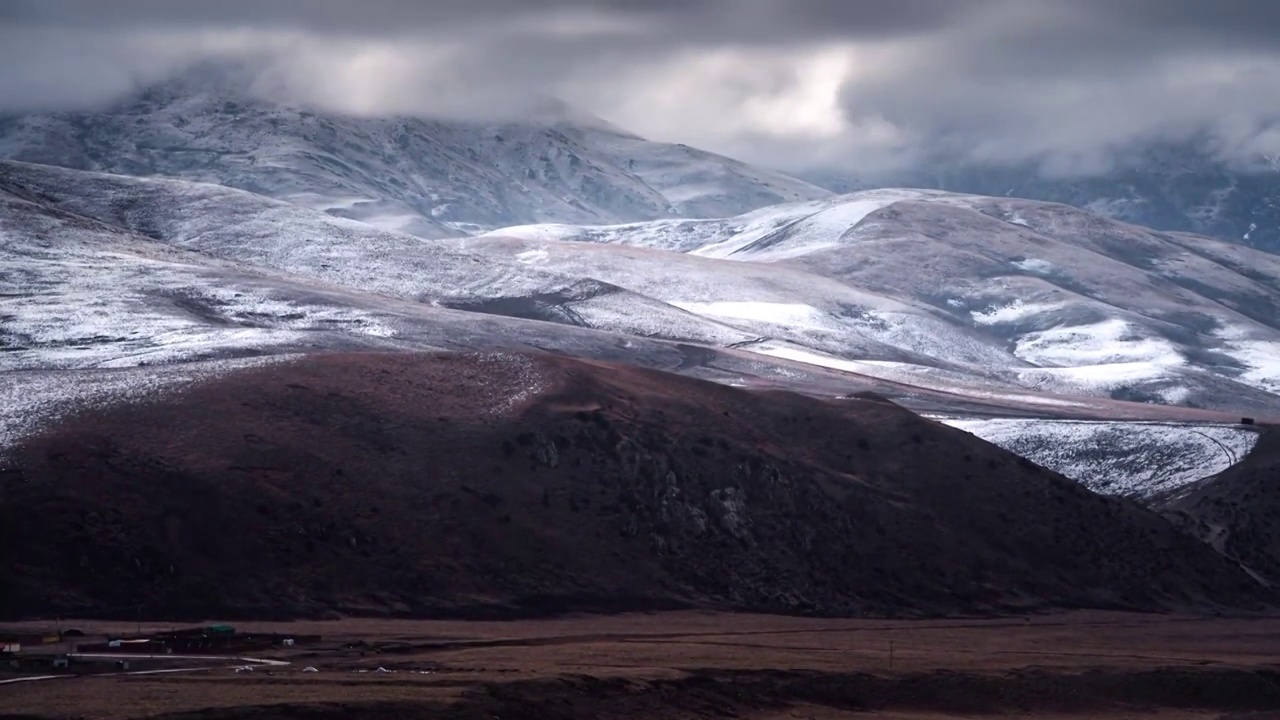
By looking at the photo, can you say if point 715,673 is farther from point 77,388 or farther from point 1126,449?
point 1126,449

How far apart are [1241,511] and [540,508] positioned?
5809 centimetres

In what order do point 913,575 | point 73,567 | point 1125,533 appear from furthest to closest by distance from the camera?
point 1125,533 → point 913,575 → point 73,567

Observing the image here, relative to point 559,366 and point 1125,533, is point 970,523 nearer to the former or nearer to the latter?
point 1125,533

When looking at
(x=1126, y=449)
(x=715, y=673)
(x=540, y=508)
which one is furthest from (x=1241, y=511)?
(x=715, y=673)

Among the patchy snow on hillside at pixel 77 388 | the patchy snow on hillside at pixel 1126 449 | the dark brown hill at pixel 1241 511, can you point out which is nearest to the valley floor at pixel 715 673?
the dark brown hill at pixel 1241 511

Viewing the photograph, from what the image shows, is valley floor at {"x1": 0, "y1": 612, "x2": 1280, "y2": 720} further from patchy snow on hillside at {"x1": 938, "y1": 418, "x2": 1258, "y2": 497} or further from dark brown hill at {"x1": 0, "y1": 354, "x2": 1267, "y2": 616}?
patchy snow on hillside at {"x1": 938, "y1": 418, "x2": 1258, "y2": 497}

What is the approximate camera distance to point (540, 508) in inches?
4331

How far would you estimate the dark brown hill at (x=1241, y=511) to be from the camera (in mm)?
130750

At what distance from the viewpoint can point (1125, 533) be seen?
124188 millimetres

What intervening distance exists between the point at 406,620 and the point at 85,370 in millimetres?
45582

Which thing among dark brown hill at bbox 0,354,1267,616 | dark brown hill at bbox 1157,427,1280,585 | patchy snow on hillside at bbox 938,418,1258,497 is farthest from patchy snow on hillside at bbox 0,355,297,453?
dark brown hill at bbox 1157,427,1280,585

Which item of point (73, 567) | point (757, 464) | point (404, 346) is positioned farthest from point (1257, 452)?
point (73, 567)

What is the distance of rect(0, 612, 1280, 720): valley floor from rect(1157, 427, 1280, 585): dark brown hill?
69.3 ft

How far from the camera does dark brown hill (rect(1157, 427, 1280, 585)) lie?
13075 centimetres
